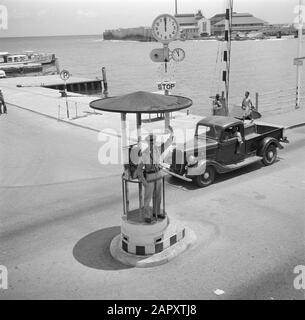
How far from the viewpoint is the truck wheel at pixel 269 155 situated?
13.9m

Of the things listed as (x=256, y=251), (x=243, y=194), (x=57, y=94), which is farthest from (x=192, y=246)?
(x=57, y=94)

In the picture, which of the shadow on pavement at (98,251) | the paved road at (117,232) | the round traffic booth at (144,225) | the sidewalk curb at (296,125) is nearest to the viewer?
the paved road at (117,232)

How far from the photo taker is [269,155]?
13953 mm

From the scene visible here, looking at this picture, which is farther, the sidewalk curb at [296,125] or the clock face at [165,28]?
the sidewalk curb at [296,125]

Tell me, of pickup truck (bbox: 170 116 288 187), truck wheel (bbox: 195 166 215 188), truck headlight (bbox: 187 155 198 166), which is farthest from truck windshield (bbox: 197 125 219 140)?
truck headlight (bbox: 187 155 198 166)

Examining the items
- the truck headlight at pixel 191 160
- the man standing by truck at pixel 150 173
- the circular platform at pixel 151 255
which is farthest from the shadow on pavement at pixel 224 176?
the man standing by truck at pixel 150 173

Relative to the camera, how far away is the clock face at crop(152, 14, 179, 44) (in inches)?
534

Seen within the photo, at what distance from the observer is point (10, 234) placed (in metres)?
9.64

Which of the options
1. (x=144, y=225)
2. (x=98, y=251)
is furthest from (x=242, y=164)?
(x=98, y=251)

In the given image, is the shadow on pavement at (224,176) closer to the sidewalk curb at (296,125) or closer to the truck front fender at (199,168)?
the truck front fender at (199,168)

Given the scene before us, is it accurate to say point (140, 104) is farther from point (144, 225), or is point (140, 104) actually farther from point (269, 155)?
point (269, 155)

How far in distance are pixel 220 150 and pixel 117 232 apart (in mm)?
4636

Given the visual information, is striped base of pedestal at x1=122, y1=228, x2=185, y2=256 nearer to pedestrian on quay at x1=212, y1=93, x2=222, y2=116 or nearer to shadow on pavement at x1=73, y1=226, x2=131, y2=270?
shadow on pavement at x1=73, y1=226, x2=131, y2=270

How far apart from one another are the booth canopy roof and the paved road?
2.91 m
